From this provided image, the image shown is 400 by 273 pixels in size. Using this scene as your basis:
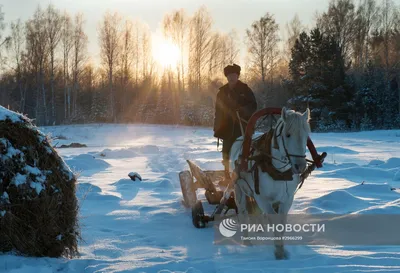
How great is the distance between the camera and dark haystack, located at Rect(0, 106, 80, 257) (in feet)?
11.7

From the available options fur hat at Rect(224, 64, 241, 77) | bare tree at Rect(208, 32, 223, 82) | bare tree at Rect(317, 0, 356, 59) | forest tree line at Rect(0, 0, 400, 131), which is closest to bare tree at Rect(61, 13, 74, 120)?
forest tree line at Rect(0, 0, 400, 131)

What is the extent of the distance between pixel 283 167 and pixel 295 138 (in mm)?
456

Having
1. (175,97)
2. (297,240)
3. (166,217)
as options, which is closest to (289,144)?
(297,240)

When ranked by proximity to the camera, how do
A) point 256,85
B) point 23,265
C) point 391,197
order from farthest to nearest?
1. point 256,85
2. point 391,197
3. point 23,265

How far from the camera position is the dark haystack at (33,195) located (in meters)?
3.56

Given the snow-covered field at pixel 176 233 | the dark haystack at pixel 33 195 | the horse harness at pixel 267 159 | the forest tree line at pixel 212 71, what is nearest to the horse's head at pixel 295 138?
the horse harness at pixel 267 159

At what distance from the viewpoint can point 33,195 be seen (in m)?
3.64

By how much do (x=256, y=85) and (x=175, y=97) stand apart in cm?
1038

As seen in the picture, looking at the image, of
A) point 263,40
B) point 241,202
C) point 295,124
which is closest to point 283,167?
point 295,124

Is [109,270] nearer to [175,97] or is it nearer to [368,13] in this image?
[175,97]

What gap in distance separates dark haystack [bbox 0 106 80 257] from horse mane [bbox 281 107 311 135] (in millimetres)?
2354

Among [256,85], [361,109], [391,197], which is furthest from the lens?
[256,85]

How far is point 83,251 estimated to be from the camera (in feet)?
14.3

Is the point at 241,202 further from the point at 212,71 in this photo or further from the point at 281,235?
the point at 212,71
